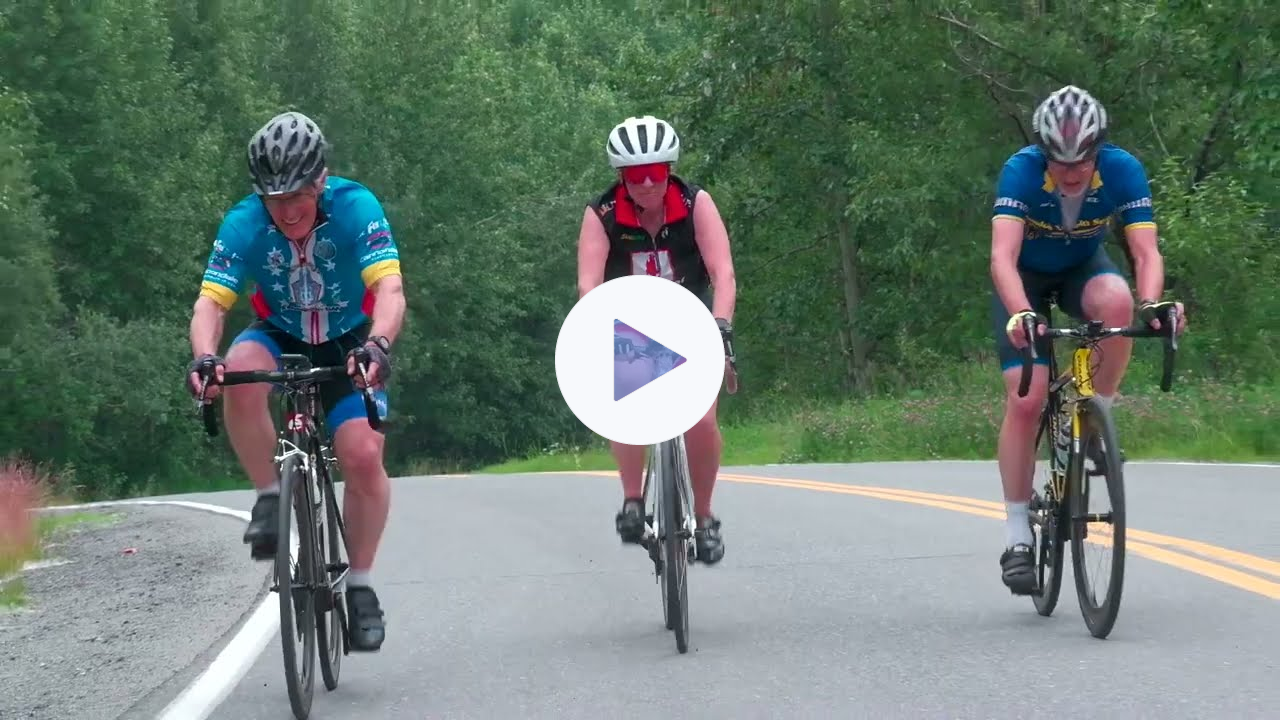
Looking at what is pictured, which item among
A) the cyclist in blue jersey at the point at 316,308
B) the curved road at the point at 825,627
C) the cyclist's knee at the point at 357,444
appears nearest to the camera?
the curved road at the point at 825,627

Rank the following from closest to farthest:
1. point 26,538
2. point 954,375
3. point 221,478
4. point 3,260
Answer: point 26,538
point 954,375
point 3,260
point 221,478

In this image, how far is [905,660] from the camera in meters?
6.97

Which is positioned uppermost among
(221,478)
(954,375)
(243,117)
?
(243,117)

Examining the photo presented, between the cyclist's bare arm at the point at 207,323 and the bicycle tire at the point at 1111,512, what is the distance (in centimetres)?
308

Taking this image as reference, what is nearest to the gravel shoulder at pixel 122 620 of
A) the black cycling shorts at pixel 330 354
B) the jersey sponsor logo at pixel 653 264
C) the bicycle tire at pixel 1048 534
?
the black cycling shorts at pixel 330 354

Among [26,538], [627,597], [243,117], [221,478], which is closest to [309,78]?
[243,117]

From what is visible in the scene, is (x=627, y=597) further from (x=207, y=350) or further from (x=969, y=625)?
(x=207, y=350)

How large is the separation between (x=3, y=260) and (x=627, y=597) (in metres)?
36.7

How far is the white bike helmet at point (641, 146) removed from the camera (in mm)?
7789

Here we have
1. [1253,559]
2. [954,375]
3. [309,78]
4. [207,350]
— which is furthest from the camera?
[309,78]

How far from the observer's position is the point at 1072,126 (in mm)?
7230

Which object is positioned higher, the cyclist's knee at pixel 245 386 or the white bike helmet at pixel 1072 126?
the white bike helmet at pixel 1072 126

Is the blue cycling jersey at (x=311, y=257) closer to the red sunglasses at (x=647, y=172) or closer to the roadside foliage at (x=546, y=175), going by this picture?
the red sunglasses at (x=647, y=172)

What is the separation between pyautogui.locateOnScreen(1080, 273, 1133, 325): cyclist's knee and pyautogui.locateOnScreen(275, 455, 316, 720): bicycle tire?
3.07 m
